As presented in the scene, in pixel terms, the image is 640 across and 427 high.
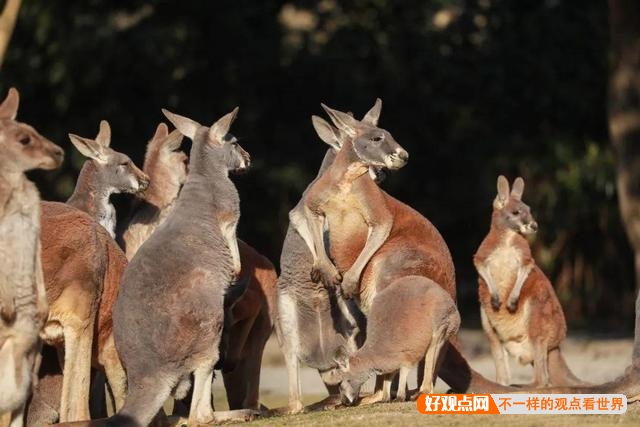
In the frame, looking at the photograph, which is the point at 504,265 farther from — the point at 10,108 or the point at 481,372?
the point at 10,108

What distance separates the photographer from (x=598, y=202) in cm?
1620

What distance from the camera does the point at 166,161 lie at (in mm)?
9547

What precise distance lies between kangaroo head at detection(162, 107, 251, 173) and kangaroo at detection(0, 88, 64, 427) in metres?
1.63

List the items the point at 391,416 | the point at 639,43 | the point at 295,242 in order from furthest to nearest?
the point at 639,43 < the point at 295,242 < the point at 391,416

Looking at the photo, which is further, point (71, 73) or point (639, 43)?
point (71, 73)

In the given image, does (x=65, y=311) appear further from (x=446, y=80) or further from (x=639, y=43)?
(x=446, y=80)

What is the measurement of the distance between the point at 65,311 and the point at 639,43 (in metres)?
8.26

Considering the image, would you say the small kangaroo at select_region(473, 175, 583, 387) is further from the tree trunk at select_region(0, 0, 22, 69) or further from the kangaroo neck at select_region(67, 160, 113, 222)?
the tree trunk at select_region(0, 0, 22, 69)

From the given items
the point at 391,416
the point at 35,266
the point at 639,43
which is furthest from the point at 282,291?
the point at 639,43

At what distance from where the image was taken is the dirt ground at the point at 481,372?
22.8 feet

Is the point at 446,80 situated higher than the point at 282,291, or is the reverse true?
the point at 446,80

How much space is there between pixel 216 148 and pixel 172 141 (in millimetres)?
1429

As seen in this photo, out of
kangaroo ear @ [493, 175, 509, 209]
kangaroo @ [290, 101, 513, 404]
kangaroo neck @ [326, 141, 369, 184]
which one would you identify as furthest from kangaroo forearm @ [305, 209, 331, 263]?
kangaroo ear @ [493, 175, 509, 209]

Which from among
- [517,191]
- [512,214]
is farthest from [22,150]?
[517,191]
